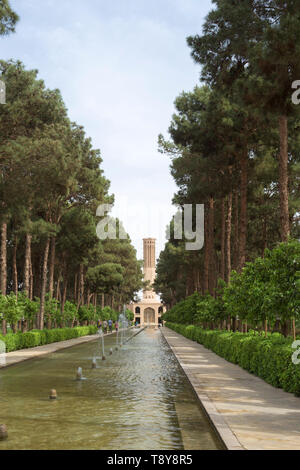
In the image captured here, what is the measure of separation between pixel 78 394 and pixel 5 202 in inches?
453

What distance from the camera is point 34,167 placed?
21.3 meters

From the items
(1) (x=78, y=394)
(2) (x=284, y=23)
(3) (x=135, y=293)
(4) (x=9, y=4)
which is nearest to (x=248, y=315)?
(1) (x=78, y=394)

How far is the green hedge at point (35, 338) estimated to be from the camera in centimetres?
2519

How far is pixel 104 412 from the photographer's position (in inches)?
384

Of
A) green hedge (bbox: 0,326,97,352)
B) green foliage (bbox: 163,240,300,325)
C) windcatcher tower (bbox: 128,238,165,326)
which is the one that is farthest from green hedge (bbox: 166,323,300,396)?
windcatcher tower (bbox: 128,238,165,326)

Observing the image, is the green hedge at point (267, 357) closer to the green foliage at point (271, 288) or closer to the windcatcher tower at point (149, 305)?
the green foliage at point (271, 288)

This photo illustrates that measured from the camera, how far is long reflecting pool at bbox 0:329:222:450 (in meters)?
7.41

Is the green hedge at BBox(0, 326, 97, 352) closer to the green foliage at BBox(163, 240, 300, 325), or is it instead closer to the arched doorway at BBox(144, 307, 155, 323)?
the green foliage at BBox(163, 240, 300, 325)

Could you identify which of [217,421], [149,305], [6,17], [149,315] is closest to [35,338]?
[6,17]

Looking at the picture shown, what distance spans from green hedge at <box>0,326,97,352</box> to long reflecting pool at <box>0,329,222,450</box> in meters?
8.27

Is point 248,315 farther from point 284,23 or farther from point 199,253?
point 199,253

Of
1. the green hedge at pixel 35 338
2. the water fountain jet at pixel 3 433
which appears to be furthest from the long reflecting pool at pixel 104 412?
the green hedge at pixel 35 338

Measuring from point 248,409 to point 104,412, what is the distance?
2.51 m

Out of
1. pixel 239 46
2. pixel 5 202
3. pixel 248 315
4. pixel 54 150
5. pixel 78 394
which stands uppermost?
pixel 239 46
